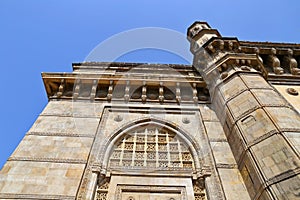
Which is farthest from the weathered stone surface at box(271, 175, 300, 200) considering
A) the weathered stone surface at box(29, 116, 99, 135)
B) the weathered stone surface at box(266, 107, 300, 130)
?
the weathered stone surface at box(29, 116, 99, 135)

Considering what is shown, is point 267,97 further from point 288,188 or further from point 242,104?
point 288,188

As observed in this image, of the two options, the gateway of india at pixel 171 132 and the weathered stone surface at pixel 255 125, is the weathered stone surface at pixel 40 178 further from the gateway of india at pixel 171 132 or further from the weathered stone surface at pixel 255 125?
the weathered stone surface at pixel 255 125

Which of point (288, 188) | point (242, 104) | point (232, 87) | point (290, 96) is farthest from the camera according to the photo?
point (290, 96)

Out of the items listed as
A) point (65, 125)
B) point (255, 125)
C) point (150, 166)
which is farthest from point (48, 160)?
point (255, 125)

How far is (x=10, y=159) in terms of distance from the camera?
371cm

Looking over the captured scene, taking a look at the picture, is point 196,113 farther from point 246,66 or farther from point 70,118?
point 70,118

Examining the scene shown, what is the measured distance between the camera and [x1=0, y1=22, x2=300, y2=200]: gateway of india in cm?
336

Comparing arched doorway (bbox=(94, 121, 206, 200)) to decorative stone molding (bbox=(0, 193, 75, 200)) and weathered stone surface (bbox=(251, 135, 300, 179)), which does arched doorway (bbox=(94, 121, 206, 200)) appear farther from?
weathered stone surface (bbox=(251, 135, 300, 179))

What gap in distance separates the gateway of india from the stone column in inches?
0.6

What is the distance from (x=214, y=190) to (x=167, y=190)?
68cm

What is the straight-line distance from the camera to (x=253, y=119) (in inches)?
152

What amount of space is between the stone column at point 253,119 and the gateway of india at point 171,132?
0.05 ft

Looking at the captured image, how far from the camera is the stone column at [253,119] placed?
9.96 feet

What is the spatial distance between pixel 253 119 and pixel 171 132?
1551 millimetres
